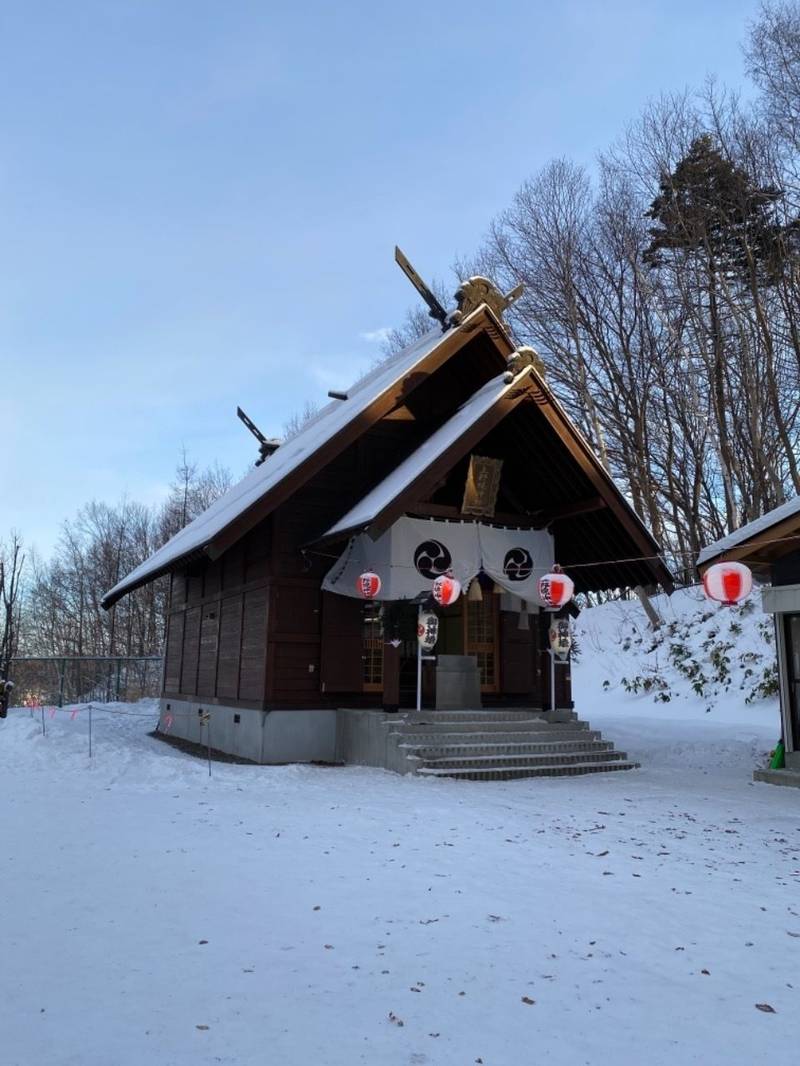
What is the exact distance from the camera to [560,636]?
532 inches

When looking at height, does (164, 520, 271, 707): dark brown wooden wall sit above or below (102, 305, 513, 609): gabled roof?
below

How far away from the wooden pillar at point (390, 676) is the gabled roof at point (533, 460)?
212 centimetres

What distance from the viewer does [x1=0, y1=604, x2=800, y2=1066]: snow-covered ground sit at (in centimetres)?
337

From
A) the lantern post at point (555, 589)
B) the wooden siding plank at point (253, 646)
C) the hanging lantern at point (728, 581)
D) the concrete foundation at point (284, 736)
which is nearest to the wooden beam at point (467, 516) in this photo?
the lantern post at point (555, 589)

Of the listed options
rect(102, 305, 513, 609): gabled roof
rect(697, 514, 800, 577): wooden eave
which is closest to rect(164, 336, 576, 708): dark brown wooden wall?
rect(102, 305, 513, 609): gabled roof

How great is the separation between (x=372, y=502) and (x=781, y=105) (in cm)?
1655

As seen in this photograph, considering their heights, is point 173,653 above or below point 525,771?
above

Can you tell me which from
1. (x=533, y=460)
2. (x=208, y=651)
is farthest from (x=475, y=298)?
(x=208, y=651)

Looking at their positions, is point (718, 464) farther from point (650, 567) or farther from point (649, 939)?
point (649, 939)

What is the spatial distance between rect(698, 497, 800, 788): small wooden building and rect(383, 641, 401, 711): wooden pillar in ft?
16.2

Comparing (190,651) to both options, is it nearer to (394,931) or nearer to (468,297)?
(468,297)

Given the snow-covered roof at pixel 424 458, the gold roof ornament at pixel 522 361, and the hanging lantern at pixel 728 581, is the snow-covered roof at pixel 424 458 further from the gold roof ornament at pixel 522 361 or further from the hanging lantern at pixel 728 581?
the hanging lantern at pixel 728 581

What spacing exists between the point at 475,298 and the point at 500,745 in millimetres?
7833

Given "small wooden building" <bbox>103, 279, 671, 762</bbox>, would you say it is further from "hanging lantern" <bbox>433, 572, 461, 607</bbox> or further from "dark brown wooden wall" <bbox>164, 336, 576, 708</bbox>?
"hanging lantern" <bbox>433, 572, 461, 607</bbox>
